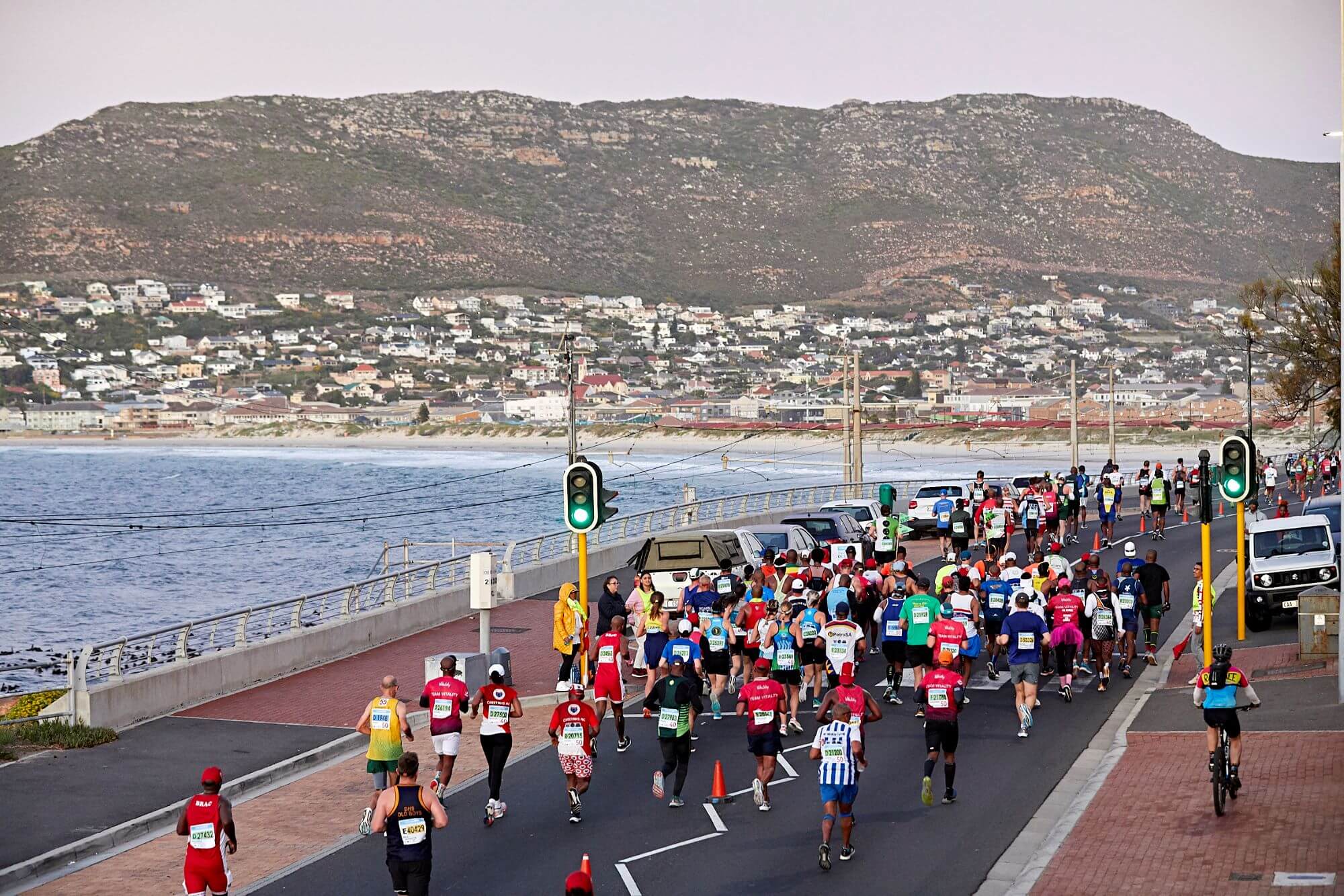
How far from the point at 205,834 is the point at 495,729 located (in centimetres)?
373

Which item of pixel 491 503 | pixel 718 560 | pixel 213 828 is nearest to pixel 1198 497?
pixel 718 560

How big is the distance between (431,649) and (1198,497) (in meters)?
12.8

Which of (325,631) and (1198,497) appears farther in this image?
(325,631)

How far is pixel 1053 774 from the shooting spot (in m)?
17.0

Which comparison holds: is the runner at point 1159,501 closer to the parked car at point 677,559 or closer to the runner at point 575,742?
the parked car at point 677,559

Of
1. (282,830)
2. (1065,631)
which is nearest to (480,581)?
(282,830)

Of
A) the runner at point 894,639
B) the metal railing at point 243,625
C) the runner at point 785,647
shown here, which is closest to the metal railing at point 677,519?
the metal railing at point 243,625

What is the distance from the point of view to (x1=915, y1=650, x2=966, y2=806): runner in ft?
49.9

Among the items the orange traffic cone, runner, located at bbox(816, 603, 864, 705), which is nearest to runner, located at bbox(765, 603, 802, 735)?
runner, located at bbox(816, 603, 864, 705)

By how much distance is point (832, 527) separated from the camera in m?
34.9

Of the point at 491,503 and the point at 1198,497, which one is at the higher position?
the point at 1198,497

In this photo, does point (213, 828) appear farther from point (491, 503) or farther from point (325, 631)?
point (491, 503)

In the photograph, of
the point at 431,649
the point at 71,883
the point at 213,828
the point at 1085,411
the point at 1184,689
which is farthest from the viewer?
the point at 1085,411

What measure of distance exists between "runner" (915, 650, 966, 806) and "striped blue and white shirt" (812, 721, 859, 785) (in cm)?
163
